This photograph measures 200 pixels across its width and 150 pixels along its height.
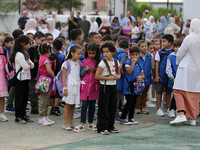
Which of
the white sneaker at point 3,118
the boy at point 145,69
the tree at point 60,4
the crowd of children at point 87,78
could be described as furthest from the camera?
the tree at point 60,4

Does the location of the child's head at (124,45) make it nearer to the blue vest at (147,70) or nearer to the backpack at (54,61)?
the blue vest at (147,70)

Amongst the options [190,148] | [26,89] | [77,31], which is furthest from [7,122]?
[190,148]

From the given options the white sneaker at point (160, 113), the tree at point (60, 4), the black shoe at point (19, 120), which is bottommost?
the white sneaker at point (160, 113)

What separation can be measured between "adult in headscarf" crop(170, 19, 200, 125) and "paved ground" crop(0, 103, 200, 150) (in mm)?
353

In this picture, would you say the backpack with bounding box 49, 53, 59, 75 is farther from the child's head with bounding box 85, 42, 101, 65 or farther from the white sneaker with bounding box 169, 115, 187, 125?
the white sneaker with bounding box 169, 115, 187, 125

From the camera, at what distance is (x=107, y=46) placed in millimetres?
8234

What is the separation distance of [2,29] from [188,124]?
75.8ft

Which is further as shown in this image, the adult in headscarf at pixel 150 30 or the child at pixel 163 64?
the adult in headscarf at pixel 150 30

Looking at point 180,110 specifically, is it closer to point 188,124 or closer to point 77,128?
point 188,124

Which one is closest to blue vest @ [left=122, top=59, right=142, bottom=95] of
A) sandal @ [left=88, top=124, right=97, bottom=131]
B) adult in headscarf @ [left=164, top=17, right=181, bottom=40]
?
sandal @ [left=88, top=124, right=97, bottom=131]

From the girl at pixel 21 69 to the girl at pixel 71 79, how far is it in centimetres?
92

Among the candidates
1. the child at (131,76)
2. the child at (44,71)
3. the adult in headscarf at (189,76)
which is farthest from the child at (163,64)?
the child at (44,71)

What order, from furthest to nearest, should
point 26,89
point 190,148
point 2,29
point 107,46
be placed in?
point 2,29
point 26,89
point 107,46
point 190,148

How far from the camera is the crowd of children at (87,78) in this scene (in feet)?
27.1
